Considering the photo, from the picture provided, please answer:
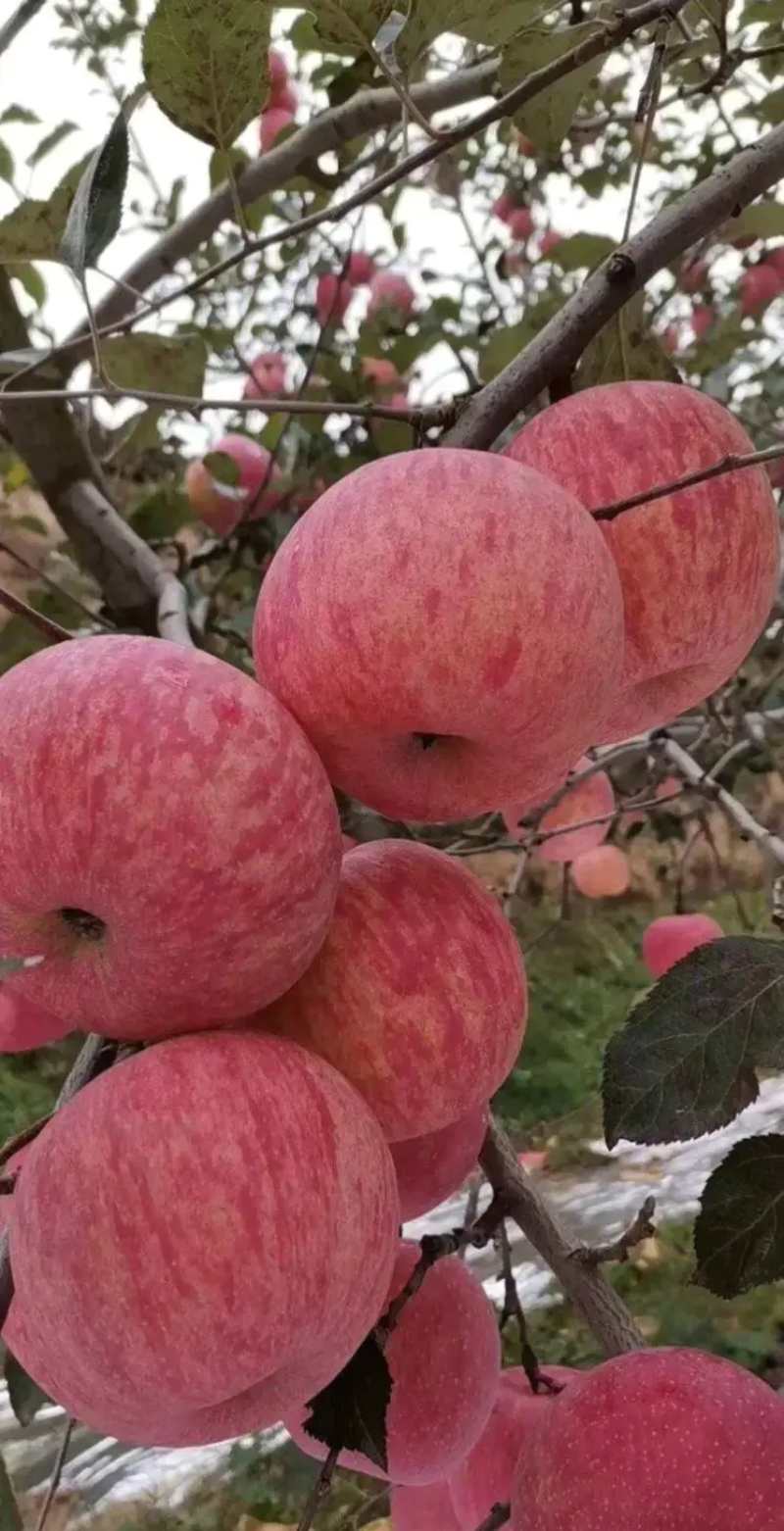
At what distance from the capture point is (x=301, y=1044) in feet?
1.35

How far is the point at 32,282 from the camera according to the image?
1.03 meters

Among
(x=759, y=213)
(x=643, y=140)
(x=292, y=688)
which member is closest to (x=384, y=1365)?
(x=292, y=688)

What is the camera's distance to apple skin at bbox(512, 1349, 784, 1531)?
1.51 ft

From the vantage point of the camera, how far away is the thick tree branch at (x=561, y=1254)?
56cm

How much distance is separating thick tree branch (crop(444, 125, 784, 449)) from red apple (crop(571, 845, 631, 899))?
4.60ft

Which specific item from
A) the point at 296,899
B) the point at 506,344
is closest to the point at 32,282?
the point at 506,344

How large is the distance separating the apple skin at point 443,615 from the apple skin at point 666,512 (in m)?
0.06

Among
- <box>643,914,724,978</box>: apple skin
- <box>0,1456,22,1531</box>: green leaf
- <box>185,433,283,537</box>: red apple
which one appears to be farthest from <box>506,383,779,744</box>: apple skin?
<box>185,433,283,537</box>: red apple

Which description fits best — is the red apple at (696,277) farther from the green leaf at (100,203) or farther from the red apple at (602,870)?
the green leaf at (100,203)

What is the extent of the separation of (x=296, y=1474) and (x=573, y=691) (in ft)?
3.77

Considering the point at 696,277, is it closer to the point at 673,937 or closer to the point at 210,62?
the point at 673,937

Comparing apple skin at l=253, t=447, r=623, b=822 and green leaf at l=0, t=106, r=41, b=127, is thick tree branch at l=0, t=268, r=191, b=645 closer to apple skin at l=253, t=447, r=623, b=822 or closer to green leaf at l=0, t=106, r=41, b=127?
green leaf at l=0, t=106, r=41, b=127

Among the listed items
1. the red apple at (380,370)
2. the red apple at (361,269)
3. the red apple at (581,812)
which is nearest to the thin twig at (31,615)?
the red apple at (581,812)

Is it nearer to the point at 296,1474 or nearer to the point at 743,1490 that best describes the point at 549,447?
the point at 743,1490
